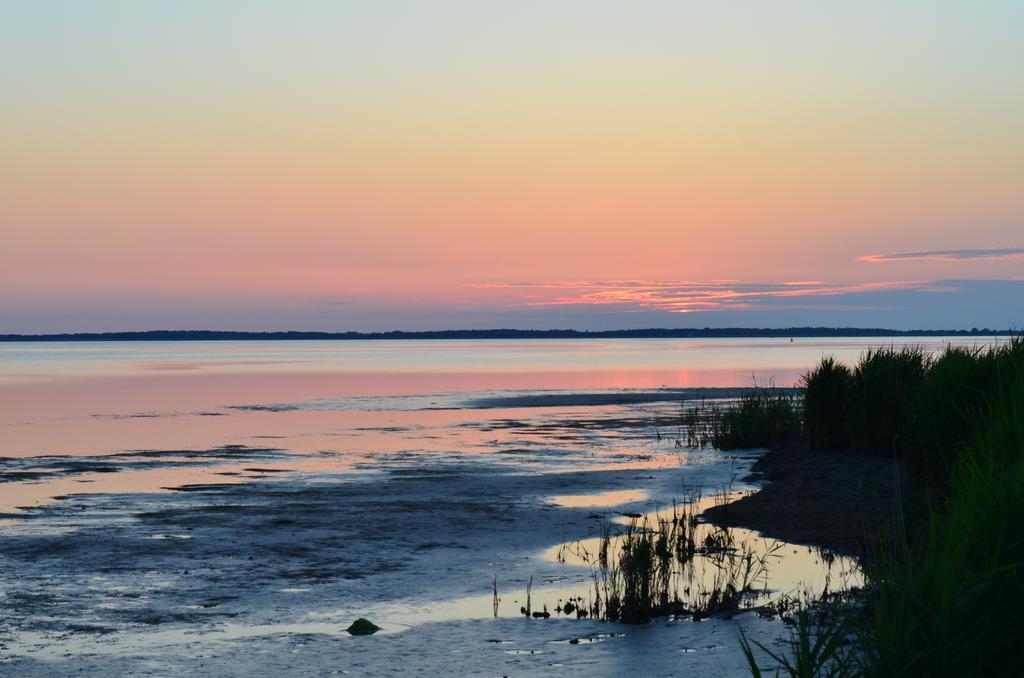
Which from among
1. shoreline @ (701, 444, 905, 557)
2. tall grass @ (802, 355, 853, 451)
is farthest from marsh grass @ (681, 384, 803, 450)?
shoreline @ (701, 444, 905, 557)

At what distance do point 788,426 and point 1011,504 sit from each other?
73.9ft

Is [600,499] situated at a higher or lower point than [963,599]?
lower

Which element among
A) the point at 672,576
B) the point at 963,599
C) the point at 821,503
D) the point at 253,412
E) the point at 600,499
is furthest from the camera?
the point at 253,412

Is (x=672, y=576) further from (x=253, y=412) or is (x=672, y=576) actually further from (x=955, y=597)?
(x=253, y=412)

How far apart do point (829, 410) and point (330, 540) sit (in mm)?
13091

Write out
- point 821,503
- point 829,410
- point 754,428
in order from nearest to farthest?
point 821,503 < point 829,410 < point 754,428

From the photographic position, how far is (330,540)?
1529 centimetres

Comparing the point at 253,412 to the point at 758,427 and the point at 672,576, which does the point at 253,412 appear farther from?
the point at 672,576

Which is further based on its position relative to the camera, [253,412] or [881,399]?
[253,412]

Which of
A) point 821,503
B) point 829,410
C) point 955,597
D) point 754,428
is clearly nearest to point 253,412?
point 754,428

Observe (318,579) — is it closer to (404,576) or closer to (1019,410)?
(404,576)

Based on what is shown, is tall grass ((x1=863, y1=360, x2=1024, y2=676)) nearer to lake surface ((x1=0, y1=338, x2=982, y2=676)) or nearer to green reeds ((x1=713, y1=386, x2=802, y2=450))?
lake surface ((x1=0, y1=338, x2=982, y2=676))

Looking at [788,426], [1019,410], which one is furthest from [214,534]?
[788,426]

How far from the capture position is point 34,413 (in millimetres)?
40219
